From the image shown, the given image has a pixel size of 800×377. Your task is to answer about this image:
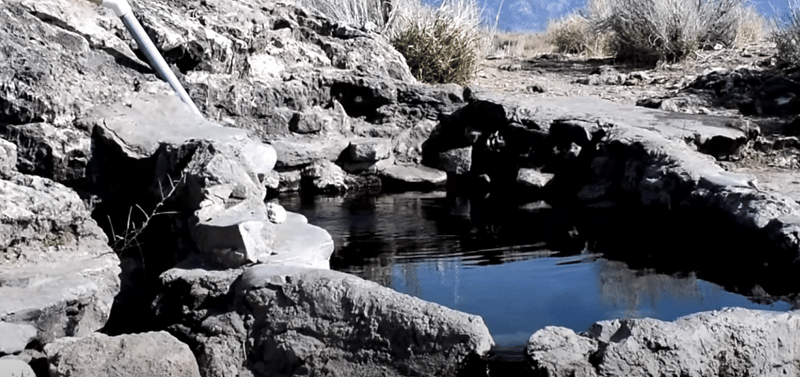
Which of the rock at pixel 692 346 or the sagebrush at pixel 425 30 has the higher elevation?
the sagebrush at pixel 425 30

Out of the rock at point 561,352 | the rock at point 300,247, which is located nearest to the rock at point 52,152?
the rock at point 300,247

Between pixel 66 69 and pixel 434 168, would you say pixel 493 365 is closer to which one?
pixel 66 69

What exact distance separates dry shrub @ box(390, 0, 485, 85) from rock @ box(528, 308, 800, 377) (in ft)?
27.7

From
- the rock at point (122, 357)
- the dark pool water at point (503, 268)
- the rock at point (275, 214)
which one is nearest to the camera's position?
the rock at point (122, 357)

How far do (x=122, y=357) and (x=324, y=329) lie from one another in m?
0.85

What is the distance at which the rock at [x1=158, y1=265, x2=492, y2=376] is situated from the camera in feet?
12.5

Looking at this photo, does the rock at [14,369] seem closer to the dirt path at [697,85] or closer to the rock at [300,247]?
the rock at [300,247]

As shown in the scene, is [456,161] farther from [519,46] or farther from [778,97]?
[519,46]

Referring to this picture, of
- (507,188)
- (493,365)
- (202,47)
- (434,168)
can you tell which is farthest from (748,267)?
(202,47)

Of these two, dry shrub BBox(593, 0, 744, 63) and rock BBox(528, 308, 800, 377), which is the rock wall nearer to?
rock BBox(528, 308, 800, 377)

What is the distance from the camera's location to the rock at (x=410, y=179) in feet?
30.3

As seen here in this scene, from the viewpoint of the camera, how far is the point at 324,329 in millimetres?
4016

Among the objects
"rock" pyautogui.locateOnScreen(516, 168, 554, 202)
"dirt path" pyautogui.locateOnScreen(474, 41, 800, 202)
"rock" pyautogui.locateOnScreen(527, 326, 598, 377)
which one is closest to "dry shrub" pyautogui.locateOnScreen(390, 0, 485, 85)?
"dirt path" pyautogui.locateOnScreen(474, 41, 800, 202)

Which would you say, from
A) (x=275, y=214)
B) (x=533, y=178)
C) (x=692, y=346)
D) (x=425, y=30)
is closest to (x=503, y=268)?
(x=275, y=214)
